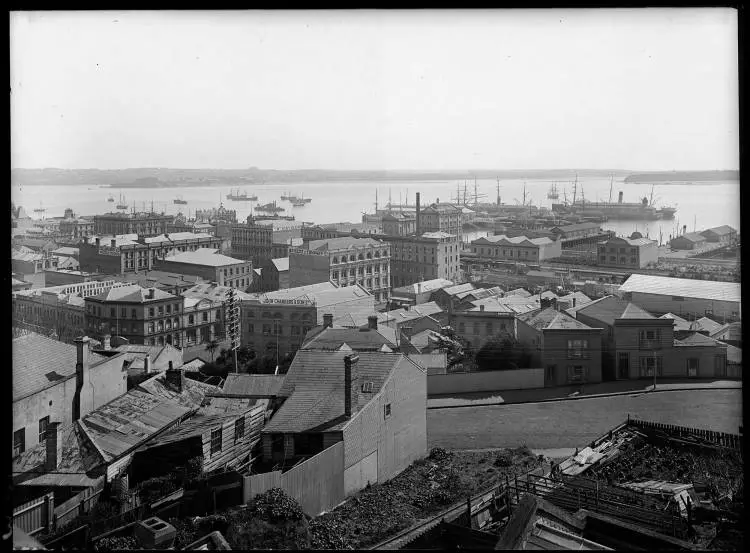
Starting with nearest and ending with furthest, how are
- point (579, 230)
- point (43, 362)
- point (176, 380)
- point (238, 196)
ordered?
point (43, 362), point (176, 380), point (238, 196), point (579, 230)

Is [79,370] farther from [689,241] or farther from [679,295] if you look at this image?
[689,241]

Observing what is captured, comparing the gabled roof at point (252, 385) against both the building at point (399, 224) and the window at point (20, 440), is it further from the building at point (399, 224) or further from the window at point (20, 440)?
the building at point (399, 224)

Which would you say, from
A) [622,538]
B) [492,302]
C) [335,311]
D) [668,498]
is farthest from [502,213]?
[622,538]

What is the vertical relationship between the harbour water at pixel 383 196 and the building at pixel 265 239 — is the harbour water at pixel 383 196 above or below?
above

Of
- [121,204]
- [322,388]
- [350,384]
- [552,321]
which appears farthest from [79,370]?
[121,204]

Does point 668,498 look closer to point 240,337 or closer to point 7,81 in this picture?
point 7,81

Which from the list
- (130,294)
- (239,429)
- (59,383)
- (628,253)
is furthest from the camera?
(628,253)

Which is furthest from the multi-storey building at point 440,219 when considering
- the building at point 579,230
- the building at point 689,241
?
the building at point 689,241
